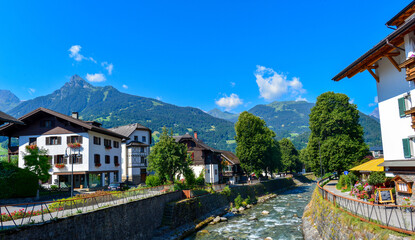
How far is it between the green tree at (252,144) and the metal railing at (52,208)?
1372 inches

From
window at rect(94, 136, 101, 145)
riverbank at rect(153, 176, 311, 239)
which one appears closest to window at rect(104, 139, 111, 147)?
window at rect(94, 136, 101, 145)

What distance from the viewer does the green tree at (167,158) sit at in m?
35.8

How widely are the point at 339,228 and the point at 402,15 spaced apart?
15254 mm

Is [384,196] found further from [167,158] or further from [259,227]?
[167,158]

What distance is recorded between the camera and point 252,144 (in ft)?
189

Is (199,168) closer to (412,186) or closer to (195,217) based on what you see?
(195,217)

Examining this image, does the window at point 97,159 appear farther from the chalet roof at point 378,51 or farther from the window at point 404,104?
the window at point 404,104

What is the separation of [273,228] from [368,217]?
647 inches

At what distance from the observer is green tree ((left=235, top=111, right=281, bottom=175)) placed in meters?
57.2

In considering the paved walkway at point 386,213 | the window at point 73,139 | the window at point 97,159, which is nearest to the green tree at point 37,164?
the window at point 73,139

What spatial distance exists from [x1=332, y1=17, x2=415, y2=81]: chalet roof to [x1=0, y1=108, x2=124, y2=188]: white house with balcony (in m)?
34.0

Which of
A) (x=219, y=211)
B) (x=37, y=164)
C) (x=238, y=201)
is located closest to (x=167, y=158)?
(x=219, y=211)

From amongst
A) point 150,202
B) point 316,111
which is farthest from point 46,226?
point 316,111

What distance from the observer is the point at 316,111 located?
4638cm
